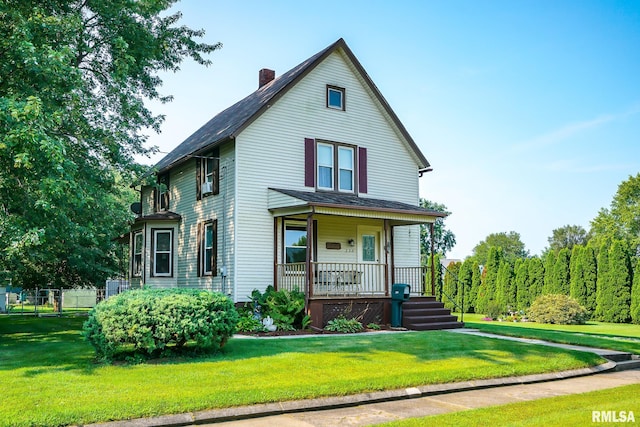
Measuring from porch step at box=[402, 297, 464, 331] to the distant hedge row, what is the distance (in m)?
3.67

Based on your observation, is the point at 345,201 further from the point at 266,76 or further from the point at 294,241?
the point at 266,76

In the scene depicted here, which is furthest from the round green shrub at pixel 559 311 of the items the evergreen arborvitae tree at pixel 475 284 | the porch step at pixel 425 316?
the porch step at pixel 425 316

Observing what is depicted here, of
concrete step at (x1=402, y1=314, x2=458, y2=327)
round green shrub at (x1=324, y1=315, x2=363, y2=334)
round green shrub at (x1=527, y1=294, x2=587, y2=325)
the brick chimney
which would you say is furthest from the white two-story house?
round green shrub at (x1=527, y1=294, x2=587, y2=325)

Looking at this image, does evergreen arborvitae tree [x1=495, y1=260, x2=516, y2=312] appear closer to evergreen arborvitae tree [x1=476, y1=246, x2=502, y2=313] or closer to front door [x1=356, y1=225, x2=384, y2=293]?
evergreen arborvitae tree [x1=476, y1=246, x2=502, y2=313]

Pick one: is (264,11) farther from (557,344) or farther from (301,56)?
(557,344)

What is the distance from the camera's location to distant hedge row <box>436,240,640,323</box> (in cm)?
2334

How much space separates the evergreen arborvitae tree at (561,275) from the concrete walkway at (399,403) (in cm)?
1666

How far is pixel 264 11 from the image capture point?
13.7 meters

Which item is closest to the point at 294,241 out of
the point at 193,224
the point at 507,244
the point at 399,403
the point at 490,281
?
the point at 193,224

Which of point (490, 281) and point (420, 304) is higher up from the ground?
point (490, 281)

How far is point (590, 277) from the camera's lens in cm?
2450

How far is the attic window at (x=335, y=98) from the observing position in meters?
18.3

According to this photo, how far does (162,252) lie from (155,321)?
10.7m

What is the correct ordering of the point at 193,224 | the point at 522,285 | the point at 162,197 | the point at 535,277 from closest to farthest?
the point at 193,224 → the point at 162,197 → the point at 535,277 → the point at 522,285
